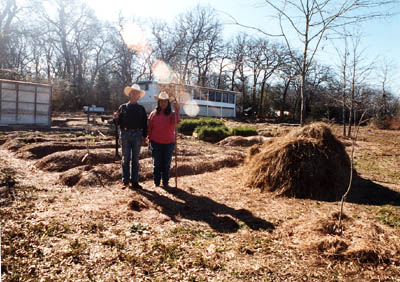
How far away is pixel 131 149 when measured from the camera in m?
5.13

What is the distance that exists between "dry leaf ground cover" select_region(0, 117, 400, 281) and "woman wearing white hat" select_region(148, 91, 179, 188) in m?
0.59

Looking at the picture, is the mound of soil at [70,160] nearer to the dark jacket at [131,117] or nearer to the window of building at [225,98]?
the dark jacket at [131,117]

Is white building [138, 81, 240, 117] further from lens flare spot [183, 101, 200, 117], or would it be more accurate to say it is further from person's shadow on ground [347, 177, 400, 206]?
person's shadow on ground [347, 177, 400, 206]

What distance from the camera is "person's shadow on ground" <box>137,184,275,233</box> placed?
3680mm

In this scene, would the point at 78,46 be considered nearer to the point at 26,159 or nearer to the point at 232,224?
the point at 26,159

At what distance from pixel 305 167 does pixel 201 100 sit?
2717cm

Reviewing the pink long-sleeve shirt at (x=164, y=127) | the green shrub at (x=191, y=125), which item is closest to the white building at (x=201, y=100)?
the green shrub at (x=191, y=125)

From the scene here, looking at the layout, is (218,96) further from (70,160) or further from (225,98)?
(70,160)

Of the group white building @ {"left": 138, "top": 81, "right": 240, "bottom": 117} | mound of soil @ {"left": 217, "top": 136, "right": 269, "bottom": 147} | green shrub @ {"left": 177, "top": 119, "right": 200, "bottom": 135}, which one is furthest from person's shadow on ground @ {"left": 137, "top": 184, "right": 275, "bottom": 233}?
white building @ {"left": 138, "top": 81, "right": 240, "bottom": 117}

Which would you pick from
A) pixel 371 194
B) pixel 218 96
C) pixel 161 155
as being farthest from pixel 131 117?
pixel 218 96

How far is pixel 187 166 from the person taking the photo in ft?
22.7

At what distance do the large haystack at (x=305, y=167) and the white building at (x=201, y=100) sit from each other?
2299cm

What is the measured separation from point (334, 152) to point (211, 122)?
10.5 meters

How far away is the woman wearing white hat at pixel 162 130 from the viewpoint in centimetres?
502
